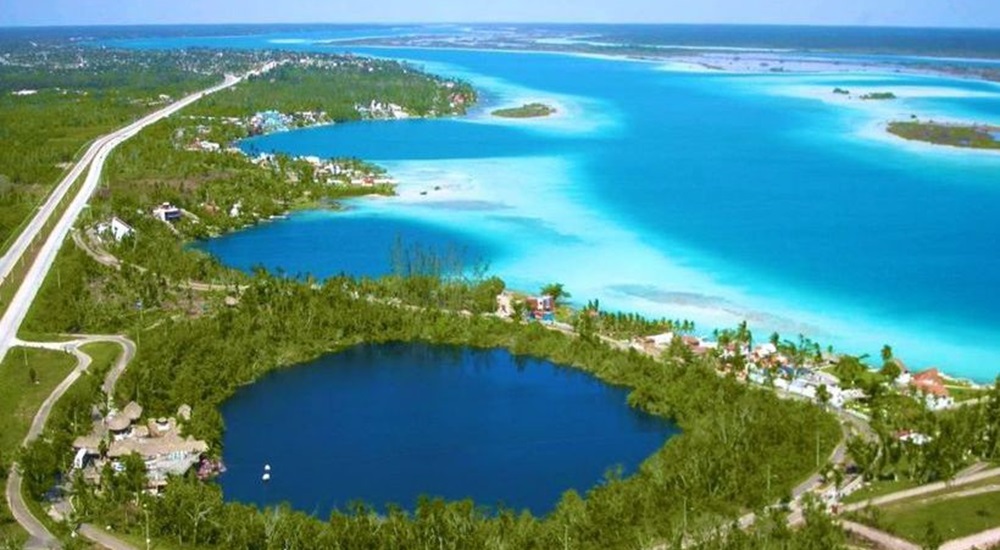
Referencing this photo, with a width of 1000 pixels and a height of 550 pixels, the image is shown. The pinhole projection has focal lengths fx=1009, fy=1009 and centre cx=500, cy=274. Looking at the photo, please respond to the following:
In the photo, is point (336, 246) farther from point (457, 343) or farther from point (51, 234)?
point (457, 343)

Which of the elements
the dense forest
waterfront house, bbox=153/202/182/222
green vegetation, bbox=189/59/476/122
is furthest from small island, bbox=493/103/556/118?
waterfront house, bbox=153/202/182/222

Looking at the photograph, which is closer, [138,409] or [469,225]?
[138,409]

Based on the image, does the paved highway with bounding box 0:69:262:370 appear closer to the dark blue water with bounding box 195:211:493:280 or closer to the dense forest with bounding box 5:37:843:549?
the dense forest with bounding box 5:37:843:549

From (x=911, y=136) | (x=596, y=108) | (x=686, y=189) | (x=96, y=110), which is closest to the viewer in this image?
(x=686, y=189)

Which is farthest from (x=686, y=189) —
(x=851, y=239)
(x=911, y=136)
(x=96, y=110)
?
(x=96, y=110)

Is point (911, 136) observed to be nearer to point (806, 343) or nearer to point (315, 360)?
point (806, 343)
